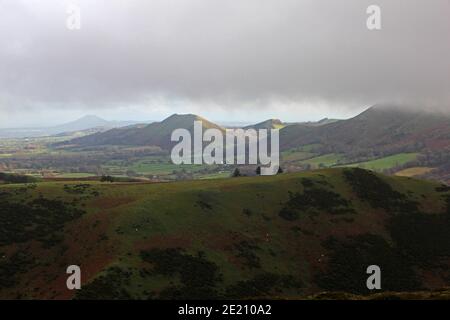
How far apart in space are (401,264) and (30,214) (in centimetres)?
6794

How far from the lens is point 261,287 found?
2478 inches

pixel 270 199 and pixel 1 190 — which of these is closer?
pixel 1 190

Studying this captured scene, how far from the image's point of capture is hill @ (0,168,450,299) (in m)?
59.6

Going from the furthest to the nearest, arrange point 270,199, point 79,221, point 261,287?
point 270,199, point 79,221, point 261,287

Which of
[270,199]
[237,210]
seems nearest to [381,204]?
[270,199]

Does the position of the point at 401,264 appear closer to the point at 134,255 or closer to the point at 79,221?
the point at 134,255

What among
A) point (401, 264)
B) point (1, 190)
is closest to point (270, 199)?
point (401, 264)

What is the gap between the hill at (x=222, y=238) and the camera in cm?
5956

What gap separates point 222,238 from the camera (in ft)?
245
